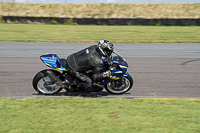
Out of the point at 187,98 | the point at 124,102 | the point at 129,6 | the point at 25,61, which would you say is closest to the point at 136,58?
the point at 25,61

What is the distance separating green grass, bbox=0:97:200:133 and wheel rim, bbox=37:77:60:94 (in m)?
0.85

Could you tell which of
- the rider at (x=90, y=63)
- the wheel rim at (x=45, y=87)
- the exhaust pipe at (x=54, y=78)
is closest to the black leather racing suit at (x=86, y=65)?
the rider at (x=90, y=63)

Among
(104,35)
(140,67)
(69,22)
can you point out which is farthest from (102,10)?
(140,67)

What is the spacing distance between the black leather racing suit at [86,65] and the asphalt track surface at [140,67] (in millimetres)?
581

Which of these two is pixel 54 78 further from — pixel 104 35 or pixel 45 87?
pixel 104 35

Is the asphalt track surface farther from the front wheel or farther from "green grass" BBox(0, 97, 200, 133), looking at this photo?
"green grass" BBox(0, 97, 200, 133)

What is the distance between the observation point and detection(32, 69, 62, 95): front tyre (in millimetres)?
7059

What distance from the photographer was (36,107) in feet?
19.2

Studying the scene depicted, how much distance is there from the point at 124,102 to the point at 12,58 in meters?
7.58

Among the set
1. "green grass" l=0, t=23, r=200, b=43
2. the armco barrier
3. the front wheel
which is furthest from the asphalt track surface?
the armco barrier

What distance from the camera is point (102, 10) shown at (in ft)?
131

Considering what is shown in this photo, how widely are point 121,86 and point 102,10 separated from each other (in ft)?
111

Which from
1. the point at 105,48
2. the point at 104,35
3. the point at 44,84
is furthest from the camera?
the point at 104,35

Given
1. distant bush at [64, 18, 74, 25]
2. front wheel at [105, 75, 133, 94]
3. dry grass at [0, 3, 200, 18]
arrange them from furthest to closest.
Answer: dry grass at [0, 3, 200, 18]
distant bush at [64, 18, 74, 25]
front wheel at [105, 75, 133, 94]
